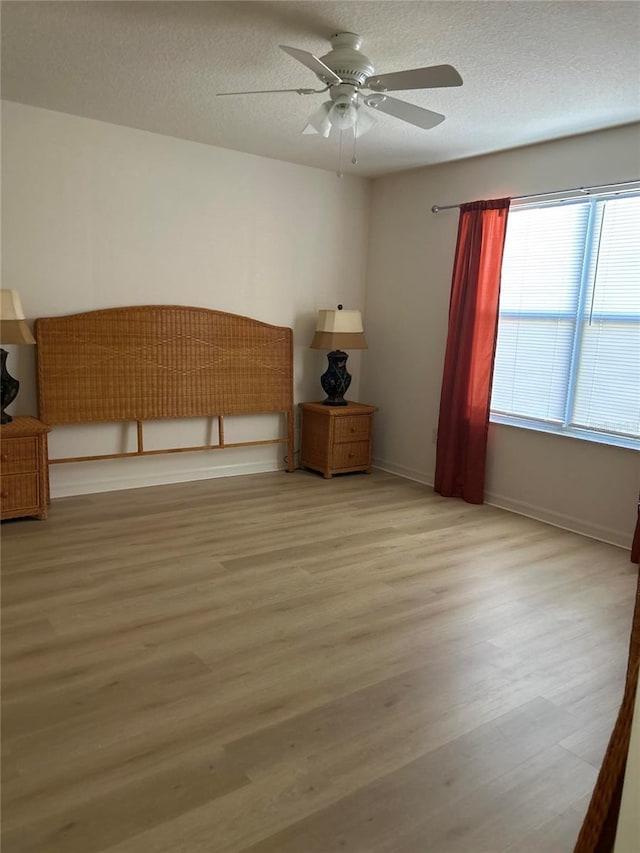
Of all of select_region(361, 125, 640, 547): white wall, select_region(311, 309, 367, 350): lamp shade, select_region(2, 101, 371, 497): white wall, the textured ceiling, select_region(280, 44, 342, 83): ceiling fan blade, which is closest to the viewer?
select_region(280, 44, 342, 83): ceiling fan blade

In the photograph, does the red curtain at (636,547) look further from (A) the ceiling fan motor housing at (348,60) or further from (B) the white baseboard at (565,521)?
(A) the ceiling fan motor housing at (348,60)

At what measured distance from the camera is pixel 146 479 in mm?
4633

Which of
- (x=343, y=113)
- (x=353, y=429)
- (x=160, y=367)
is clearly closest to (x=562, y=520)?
(x=353, y=429)

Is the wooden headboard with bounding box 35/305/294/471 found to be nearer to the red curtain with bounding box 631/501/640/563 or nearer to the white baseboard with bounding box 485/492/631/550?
the white baseboard with bounding box 485/492/631/550

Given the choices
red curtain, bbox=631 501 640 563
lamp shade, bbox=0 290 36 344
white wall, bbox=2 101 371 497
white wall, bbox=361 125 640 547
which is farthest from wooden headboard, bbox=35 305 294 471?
red curtain, bbox=631 501 640 563

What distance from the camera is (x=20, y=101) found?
148 inches

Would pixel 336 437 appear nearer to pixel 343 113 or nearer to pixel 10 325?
pixel 10 325

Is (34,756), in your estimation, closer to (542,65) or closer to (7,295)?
(7,295)

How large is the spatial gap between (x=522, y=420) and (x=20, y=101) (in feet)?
12.6

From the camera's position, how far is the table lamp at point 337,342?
4.95 metres

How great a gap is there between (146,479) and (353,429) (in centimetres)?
169

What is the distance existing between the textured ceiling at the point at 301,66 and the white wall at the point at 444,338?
25cm

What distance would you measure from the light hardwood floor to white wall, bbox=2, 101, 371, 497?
4.45ft

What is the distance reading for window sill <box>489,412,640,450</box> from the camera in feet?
12.4
